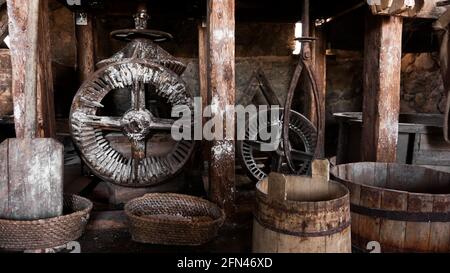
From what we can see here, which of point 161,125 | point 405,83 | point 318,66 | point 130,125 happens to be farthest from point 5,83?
point 405,83

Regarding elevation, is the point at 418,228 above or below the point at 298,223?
below

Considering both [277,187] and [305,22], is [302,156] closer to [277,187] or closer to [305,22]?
[305,22]

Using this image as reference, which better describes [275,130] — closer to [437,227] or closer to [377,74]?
[377,74]

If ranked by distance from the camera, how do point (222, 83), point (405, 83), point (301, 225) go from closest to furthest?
point (301, 225)
point (222, 83)
point (405, 83)

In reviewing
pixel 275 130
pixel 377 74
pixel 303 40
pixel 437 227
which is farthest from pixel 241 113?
pixel 437 227

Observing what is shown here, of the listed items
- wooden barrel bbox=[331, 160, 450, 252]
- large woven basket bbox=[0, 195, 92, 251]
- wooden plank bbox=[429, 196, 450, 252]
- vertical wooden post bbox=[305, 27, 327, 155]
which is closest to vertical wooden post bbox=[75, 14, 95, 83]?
large woven basket bbox=[0, 195, 92, 251]

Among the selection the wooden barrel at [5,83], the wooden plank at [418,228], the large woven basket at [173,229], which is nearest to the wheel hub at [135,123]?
the large woven basket at [173,229]

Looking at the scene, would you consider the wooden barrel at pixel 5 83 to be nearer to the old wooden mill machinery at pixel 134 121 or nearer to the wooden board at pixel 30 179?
the old wooden mill machinery at pixel 134 121

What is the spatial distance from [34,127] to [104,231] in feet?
3.26

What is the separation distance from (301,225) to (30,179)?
6.25 feet

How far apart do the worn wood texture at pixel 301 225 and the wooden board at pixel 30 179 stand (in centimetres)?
152

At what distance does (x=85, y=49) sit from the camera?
498cm

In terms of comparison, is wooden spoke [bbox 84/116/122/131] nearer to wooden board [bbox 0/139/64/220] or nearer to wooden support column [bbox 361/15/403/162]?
wooden board [bbox 0/139/64/220]

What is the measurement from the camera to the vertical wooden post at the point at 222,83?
9.29 feet
